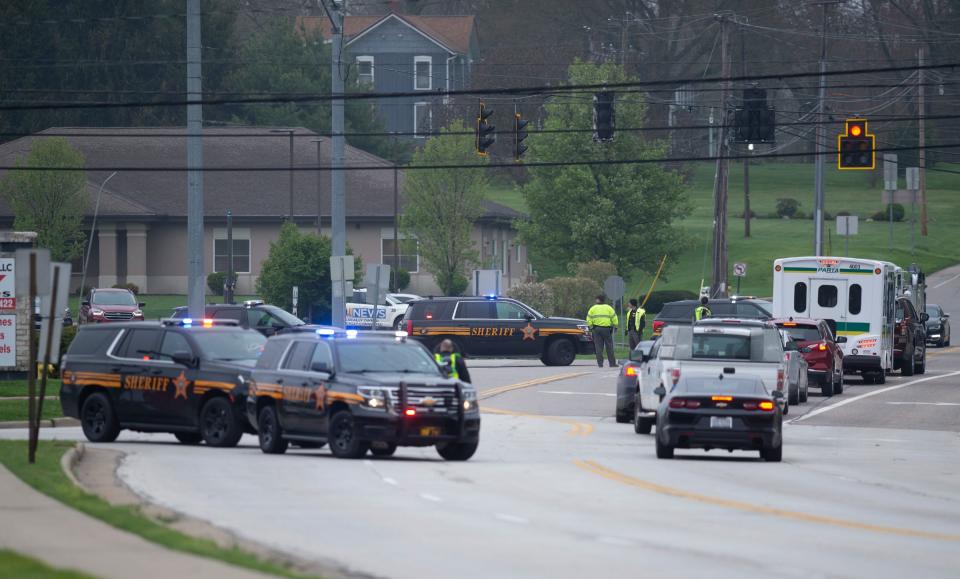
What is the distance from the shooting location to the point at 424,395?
2062 cm

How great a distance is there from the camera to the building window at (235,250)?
77062mm

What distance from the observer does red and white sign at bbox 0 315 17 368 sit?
35.2 meters

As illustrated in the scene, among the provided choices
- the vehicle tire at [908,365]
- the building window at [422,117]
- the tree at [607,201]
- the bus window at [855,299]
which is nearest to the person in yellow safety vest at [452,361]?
the bus window at [855,299]

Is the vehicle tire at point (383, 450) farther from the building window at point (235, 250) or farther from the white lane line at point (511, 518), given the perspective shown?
the building window at point (235, 250)

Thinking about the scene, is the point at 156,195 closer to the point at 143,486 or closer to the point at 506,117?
the point at 506,117

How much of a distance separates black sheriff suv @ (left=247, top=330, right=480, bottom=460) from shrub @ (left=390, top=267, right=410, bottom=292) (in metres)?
52.8

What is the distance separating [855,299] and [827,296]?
70cm

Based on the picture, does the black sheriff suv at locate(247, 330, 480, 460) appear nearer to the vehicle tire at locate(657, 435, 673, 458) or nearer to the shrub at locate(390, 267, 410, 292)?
the vehicle tire at locate(657, 435, 673, 458)

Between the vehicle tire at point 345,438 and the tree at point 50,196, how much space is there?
2001 inches

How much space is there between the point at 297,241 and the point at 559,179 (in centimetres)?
1587

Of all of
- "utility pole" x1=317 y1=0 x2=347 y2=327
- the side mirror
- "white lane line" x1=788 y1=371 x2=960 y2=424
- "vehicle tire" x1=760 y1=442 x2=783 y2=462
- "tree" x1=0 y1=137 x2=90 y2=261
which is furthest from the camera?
"tree" x1=0 y1=137 x2=90 y2=261

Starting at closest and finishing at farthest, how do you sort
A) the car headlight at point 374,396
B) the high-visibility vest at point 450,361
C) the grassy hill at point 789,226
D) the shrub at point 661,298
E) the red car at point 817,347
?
1. the car headlight at point 374,396
2. the high-visibility vest at point 450,361
3. the red car at point 817,347
4. the shrub at point 661,298
5. the grassy hill at point 789,226

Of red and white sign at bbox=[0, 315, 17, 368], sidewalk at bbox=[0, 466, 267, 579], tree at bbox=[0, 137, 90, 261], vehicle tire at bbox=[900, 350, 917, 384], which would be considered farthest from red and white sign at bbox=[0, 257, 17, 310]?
tree at bbox=[0, 137, 90, 261]

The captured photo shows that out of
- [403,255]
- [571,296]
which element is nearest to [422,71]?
[403,255]
